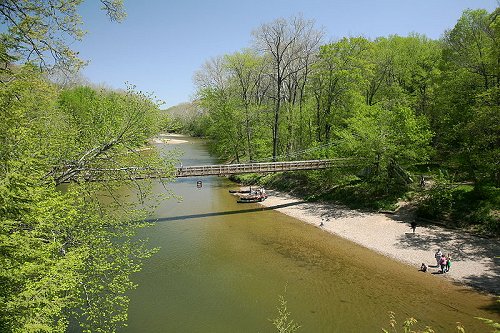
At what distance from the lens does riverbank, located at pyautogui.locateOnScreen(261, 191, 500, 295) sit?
16.4 metres

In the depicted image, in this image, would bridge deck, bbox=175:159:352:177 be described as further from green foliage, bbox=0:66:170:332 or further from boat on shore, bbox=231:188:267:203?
green foliage, bbox=0:66:170:332

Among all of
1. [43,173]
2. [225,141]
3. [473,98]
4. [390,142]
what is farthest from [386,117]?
[43,173]

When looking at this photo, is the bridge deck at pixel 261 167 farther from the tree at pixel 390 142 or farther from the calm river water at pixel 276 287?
the calm river water at pixel 276 287

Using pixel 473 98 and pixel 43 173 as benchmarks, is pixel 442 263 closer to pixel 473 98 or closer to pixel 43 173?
pixel 473 98

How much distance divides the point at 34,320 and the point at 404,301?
14.3 metres

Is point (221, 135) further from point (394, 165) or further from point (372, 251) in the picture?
point (372, 251)

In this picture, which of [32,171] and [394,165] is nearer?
[32,171]

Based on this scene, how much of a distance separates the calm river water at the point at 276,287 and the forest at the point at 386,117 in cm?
757

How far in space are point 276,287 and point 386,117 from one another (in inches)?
724

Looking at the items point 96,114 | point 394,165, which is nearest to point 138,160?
point 96,114

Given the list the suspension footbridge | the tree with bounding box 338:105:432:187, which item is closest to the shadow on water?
the suspension footbridge

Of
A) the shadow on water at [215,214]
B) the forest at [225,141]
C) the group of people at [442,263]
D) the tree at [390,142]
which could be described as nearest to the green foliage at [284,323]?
the forest at [225,141]

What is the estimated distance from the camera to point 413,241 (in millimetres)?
20516

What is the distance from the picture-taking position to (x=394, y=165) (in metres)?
27.2
